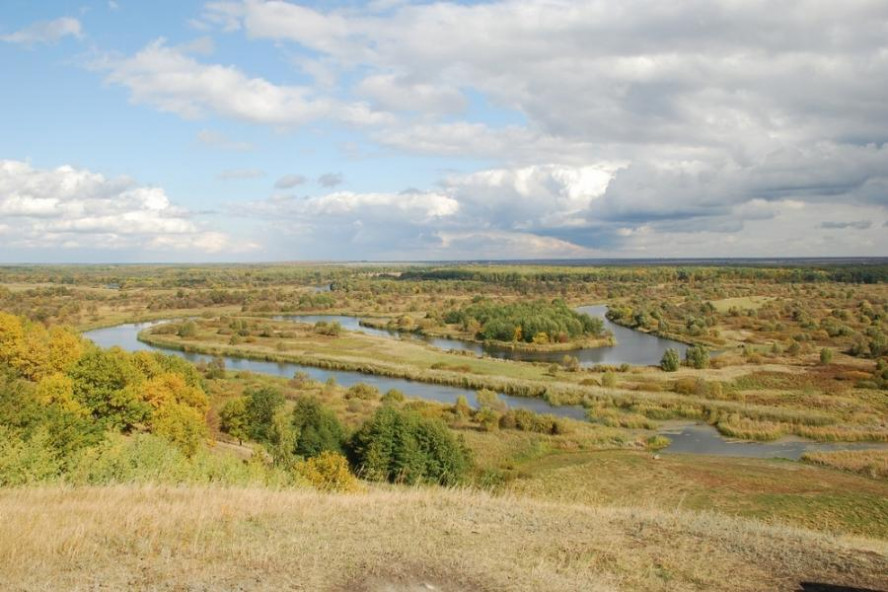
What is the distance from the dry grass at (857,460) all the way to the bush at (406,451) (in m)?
19.1

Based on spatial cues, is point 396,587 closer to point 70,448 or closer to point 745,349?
point 70,448

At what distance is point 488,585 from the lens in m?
7.73

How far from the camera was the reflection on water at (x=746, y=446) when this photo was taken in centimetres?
3403

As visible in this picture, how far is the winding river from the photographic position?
35.1 metres

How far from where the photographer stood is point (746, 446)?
35.6 m

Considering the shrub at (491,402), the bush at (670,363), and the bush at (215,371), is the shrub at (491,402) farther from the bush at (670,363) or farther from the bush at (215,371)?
the bush at (215,371)

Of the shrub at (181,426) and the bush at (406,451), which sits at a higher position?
the shrub at (181,426)

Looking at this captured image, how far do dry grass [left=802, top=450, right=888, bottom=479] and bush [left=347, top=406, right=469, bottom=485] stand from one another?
62.6 feet

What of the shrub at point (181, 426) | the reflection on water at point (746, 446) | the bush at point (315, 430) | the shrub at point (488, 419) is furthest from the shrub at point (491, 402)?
the shrub at point (181, 426)

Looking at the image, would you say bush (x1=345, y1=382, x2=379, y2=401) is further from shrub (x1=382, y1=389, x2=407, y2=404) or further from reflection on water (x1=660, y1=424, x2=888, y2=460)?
reflection on water (x1=660, y1=424, x2=888, y2=460)

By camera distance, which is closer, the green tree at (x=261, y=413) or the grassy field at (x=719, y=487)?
the grassy field at (x=719, y=487)

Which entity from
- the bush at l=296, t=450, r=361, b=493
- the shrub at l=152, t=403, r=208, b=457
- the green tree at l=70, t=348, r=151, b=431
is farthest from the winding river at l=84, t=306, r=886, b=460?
the green tree at l=70, t=348, r=151, b=431

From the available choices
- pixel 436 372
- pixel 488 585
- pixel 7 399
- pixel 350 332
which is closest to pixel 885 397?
pixel 436 372

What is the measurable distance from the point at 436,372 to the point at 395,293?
94.7m
